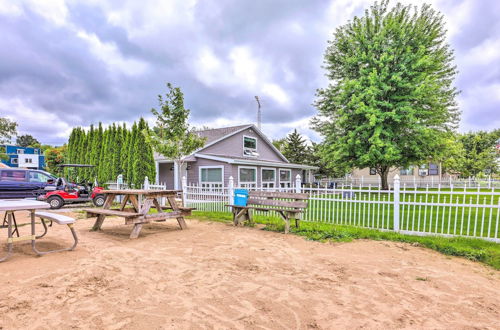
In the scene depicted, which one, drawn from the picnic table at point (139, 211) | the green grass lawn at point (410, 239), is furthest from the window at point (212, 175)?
the picnic table at point (139, 211)

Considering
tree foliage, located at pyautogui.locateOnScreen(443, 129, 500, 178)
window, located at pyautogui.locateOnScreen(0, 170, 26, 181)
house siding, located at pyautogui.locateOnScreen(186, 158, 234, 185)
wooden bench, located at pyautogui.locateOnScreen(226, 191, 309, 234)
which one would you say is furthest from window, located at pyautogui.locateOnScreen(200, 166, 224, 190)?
tree foliage, located at pyautogui.locateOnScreen(443, 129, 500, 178)

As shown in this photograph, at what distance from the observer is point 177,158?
11.5m

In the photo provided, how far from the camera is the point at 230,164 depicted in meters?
15.8

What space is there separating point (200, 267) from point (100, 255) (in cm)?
199

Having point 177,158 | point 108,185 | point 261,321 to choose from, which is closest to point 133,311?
point 261,321

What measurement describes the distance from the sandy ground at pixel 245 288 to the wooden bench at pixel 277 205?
1307 millimetres

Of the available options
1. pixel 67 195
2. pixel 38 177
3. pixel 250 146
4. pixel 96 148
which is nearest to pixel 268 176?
pixel 250 146

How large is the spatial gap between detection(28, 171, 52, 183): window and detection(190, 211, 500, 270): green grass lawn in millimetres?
11901

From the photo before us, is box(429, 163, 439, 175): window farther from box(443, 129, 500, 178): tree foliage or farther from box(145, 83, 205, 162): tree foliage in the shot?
box(145, 83, 205, 162): tree foliage

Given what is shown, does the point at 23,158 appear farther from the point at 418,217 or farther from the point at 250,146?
the point at 418,217

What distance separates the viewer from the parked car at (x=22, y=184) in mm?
11961

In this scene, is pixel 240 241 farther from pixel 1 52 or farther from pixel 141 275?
pixel 1 52

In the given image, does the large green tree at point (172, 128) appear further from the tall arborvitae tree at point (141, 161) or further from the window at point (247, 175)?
the window at point (247, 175)

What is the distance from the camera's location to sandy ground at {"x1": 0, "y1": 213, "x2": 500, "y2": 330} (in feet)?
8.32
